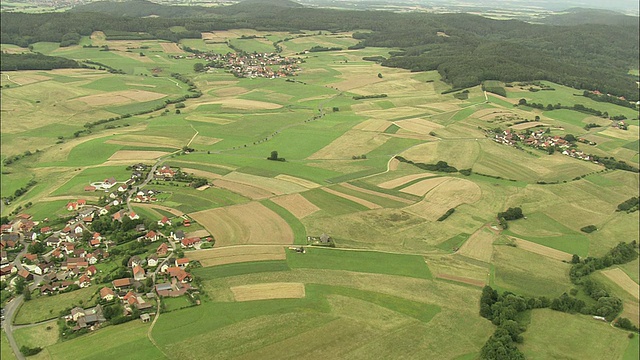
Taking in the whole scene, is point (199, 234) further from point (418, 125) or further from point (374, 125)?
point (418, 125)

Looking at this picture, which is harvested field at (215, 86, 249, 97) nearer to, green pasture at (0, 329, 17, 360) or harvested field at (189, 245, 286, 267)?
harvested field at (189, 245, 286, 267)

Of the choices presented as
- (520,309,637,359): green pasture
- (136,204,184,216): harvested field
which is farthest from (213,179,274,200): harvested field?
(520,309,637,359): green pasture

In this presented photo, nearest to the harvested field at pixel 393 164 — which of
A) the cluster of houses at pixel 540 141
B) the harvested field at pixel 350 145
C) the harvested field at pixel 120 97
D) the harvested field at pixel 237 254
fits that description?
the harvested field at pixel 350 145

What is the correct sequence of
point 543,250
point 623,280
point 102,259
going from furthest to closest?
point 543,250
point 623,280
point 102,259

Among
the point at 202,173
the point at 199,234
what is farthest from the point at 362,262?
the point at 202,173

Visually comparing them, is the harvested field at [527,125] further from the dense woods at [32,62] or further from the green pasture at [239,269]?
the dense woods at [32,62]
